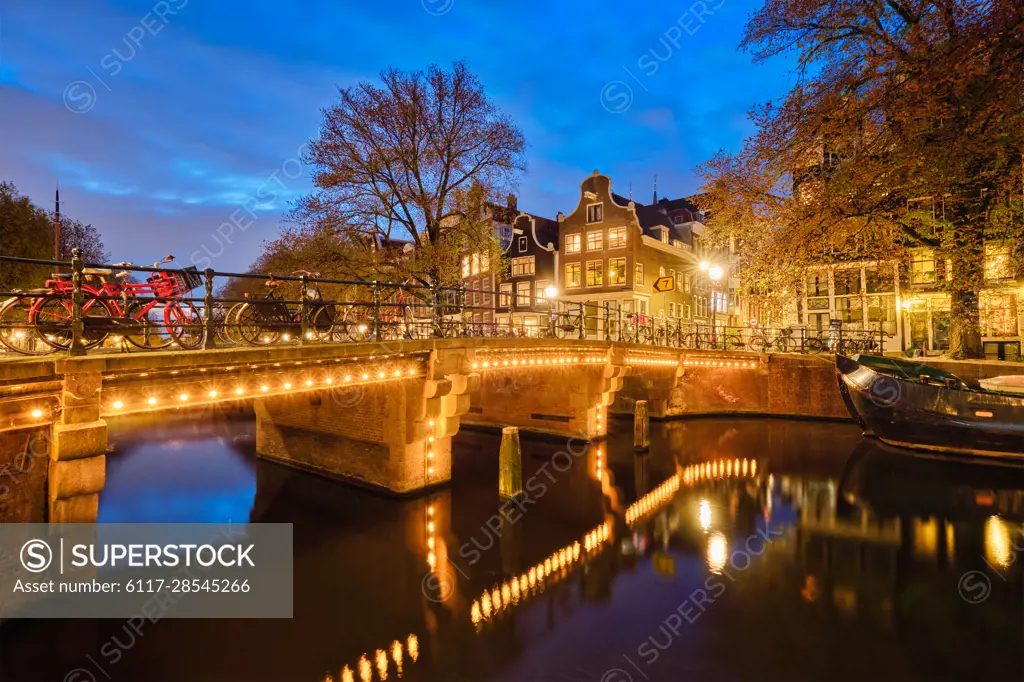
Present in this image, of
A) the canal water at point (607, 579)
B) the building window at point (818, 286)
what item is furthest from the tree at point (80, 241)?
the building window at point (818, 286)

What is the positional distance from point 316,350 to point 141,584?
493cm

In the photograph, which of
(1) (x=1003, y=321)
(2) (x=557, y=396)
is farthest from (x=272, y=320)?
(1) (x=1003, y=321)

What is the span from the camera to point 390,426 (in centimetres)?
1183

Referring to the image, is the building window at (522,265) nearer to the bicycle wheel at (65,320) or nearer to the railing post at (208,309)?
the bicycle wheel at (65,320)

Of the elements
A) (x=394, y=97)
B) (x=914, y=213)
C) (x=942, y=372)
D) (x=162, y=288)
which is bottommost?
(x=942, y=372)

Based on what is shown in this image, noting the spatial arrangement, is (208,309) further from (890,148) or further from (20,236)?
(20,236)

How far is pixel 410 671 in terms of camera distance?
6.32 m

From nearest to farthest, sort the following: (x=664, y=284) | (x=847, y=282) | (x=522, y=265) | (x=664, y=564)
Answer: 1. (x=664, y=564)
2. (x=847, y=282)
3. (x=664, y=284)
4. (x=522, y=265)

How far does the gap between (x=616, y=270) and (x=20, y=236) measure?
33654mm

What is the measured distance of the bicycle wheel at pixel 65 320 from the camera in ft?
21.8

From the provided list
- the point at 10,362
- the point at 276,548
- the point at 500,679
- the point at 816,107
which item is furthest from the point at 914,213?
the point at 10,362

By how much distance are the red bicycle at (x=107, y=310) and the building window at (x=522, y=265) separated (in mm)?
27179

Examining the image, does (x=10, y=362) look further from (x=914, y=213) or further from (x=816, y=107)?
(x=914, y=213)

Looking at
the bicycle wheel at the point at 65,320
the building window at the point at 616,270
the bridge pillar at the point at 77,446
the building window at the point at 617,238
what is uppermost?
the building window at the point at 617,238
